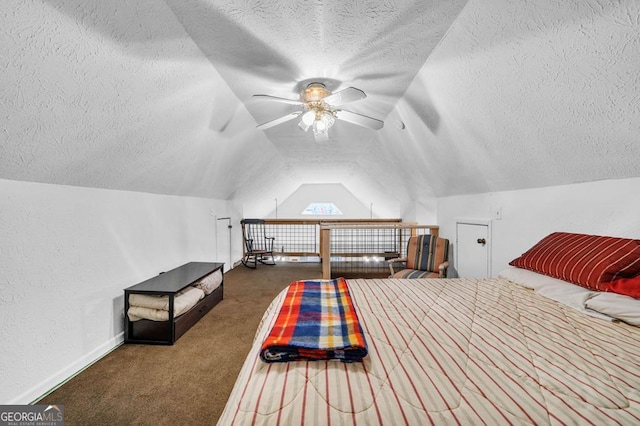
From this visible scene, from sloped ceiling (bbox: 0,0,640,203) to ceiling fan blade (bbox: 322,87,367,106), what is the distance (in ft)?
0.69

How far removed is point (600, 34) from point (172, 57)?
86.5 inches

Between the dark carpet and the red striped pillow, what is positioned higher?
the red striped pillow

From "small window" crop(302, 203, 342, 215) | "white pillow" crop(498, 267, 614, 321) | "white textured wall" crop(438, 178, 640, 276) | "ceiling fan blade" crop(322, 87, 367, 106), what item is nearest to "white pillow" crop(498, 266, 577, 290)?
"white pillow" crop(498, 267, 614, 321)

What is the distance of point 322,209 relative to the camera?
8.23 meters

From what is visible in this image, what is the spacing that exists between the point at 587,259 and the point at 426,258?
203 centimetres

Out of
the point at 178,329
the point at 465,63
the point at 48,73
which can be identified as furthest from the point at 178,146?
the point at 465,63

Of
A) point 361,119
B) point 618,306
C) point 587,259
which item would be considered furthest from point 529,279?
point 361,119

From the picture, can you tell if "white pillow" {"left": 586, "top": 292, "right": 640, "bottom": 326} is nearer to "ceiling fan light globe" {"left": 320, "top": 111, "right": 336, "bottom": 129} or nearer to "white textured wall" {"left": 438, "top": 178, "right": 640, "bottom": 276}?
"white textured wall" {"left": 438, "top": 178, "right": 640, "bottom": 276}

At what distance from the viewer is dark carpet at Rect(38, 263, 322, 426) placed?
5.03 ft

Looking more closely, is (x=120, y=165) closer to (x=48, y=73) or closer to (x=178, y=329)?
(x=48, y=73)

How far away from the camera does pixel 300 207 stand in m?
8.02

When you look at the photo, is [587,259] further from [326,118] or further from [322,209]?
[322,209]

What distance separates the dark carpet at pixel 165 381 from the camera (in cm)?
153

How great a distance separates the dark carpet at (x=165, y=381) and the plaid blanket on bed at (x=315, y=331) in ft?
2.65
